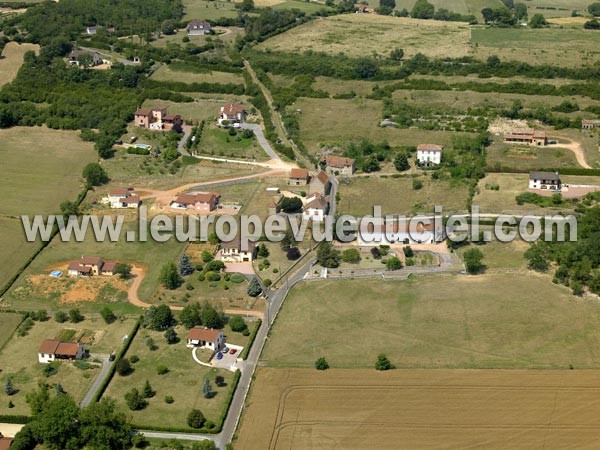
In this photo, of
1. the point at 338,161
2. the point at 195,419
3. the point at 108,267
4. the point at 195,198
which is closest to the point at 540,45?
the point at 338,161

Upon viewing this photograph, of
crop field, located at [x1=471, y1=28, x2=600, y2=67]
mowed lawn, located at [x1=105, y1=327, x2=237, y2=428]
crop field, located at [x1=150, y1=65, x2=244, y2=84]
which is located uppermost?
crop field, located at [x1=471, y1=28, x2=600, y2=67]

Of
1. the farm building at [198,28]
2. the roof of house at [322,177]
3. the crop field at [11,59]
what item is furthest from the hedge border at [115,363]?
the farm building at [198,28]

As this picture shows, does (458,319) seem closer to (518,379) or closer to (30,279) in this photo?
(518,379)

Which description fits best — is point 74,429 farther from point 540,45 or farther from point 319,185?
point 540,45

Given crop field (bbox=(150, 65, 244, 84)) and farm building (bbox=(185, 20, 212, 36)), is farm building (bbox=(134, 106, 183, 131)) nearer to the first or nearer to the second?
crop field (bbox=(150, 65, 244, 84))

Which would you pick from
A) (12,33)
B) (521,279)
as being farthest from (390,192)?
(12,33)

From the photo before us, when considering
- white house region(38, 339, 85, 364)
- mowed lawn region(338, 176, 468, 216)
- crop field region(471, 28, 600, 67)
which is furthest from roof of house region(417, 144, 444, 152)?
white house region(38, 339, 85, 364)
